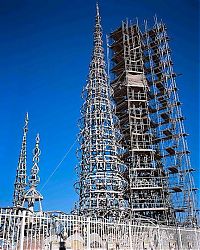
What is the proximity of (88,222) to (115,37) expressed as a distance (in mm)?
44062

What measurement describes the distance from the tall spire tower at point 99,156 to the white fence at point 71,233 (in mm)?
16138

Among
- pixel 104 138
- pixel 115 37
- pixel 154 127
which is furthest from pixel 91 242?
pixel 115 37

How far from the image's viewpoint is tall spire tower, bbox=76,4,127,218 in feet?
109

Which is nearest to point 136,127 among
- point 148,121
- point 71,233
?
point 148,121

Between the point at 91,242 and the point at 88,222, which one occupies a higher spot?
the point at 88,222

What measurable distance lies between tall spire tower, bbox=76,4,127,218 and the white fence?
16138 millimetres

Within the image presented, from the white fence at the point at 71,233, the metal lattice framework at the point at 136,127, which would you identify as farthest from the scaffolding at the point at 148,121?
the white fence at the point at 71,233

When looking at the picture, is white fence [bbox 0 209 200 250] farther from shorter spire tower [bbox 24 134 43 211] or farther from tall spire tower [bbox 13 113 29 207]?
tall spire tower [bbox 13 113 29 207]

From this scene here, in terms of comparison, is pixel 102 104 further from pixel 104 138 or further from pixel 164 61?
pixel 164 61

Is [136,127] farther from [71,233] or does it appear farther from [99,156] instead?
[71,233]

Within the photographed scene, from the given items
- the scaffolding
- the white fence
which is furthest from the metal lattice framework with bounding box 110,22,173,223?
the white fence

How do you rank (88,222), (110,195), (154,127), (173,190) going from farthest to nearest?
1. (154,127)
2. (173,190)
3. (110,195)
4. (88,222)

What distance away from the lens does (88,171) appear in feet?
117

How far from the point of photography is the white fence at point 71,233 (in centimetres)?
1062
